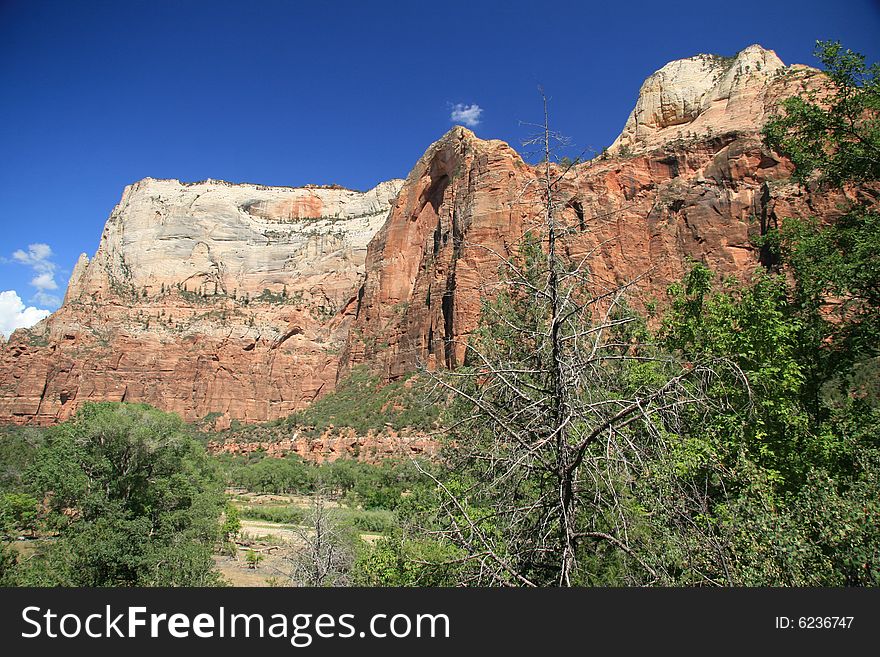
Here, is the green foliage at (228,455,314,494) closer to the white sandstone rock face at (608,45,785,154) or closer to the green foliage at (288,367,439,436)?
the green foliage at (288,367,439,436)

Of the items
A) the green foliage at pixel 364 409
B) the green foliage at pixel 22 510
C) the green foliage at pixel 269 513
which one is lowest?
the green foliage at pixel 269 513

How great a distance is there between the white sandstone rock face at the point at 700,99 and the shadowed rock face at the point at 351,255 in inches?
10.6

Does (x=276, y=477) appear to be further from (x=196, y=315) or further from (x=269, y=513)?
(x=196, y=315)

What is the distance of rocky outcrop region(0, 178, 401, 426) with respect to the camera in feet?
288

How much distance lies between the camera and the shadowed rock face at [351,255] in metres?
52.2

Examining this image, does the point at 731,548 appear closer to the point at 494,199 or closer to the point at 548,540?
the point at 548,540

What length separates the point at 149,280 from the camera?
109562 millimetres

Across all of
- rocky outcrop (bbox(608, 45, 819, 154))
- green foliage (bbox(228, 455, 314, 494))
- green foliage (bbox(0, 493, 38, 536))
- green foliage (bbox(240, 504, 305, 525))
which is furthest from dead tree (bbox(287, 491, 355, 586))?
rocky outcrop (bbox(608, 45, 819, 154))

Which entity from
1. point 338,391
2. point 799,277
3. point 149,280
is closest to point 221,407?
point 338,391

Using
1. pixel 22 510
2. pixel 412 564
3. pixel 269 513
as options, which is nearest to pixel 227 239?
pixel 269 513

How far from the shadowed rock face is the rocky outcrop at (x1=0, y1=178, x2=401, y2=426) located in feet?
1.10

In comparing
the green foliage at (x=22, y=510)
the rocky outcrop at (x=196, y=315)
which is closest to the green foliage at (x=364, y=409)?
the rocky outcrop at (x=196, y=315)

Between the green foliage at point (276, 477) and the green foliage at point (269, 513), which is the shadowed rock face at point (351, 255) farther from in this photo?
the green foliage at point (276, 477)

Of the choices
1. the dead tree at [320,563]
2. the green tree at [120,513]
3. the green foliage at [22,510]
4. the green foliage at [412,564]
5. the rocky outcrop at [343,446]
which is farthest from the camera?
the rocky outcrop at [343,446]
